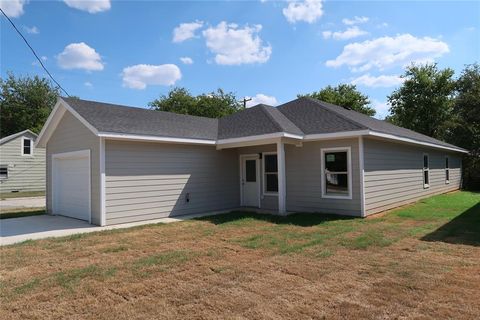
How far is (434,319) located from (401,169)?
10482mm

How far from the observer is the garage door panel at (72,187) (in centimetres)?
1014

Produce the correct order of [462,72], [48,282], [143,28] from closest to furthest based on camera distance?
[48,282] < [143,28] < [462,72]

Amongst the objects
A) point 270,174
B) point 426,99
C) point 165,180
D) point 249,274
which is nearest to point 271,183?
point 270,174

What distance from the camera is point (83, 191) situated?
10.3 meters

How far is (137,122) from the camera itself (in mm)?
10719

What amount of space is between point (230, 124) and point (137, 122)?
163 inches

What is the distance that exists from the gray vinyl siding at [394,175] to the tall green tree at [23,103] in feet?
122

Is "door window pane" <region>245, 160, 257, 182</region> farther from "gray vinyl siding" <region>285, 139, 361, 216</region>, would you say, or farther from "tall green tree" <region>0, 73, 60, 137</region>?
"tall green tree" <region>0, 73, 60, 137</region>

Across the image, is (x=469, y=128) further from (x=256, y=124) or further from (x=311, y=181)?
(x=256, y=124)

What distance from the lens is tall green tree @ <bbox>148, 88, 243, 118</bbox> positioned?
39.5 metres

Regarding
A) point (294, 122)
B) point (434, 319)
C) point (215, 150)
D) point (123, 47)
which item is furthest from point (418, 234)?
point (123, 47)

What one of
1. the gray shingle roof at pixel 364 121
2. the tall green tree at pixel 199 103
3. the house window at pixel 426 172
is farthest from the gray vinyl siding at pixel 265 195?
the tall green tree at pixel 199 103

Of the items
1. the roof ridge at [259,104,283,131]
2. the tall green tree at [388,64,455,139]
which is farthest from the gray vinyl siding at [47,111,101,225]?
the tall green tree at [388,64,455,139]

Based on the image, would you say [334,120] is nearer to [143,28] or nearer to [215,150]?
[215,150]
